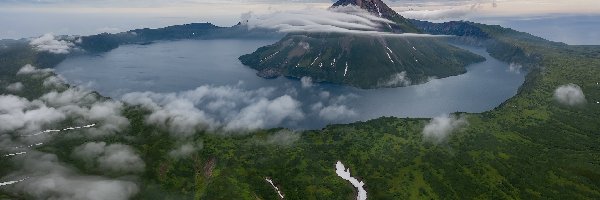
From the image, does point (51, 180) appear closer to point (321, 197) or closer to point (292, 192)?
point (292, 192)

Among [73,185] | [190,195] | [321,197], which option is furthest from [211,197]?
[73,185]

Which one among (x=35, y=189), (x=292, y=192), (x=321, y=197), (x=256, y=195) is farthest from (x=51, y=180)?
(x=321, y=197)

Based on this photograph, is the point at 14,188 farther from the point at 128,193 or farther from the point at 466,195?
the point at 466,195

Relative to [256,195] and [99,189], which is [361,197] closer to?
[256,195]

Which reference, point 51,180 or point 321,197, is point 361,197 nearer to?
point 321,197

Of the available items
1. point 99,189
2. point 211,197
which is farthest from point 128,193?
point 211,197
